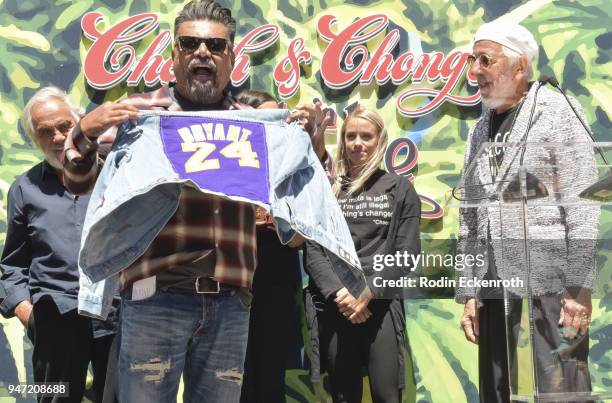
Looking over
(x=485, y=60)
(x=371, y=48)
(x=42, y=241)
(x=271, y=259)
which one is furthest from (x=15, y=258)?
(x=485, y=60)

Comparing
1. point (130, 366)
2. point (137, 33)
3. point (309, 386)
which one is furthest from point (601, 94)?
point (130, 366)

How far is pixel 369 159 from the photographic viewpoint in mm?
4531

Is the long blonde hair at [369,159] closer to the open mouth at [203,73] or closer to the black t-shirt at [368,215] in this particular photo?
the black t-shirt at [368,215]

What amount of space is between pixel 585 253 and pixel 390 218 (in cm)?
146

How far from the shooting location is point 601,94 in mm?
5000

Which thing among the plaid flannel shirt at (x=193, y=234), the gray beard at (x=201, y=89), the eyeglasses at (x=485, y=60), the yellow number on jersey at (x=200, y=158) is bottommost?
the plaid flannel shirt at (x=193, y=234)

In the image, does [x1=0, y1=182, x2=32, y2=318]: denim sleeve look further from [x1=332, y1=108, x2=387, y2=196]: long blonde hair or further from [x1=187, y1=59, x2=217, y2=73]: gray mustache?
[x1=187, y1=59, x2=217, y2=73]: gray mustache

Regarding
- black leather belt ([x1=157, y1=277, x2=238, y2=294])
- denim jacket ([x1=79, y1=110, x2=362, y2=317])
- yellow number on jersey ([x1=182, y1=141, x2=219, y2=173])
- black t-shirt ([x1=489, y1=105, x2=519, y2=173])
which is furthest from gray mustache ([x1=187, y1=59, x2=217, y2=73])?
black t-shirt ([x1=489, y1=105, x2=519, y2=173])

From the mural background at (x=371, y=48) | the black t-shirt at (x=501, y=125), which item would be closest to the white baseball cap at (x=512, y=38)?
the black t-shirt at (x=501, y=125)

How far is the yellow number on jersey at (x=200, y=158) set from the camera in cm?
276

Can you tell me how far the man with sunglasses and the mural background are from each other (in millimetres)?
2186

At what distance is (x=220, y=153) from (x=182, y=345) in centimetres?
60

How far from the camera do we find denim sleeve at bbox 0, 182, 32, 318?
A: 4191 mm

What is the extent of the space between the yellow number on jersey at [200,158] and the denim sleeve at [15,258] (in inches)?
66.3
